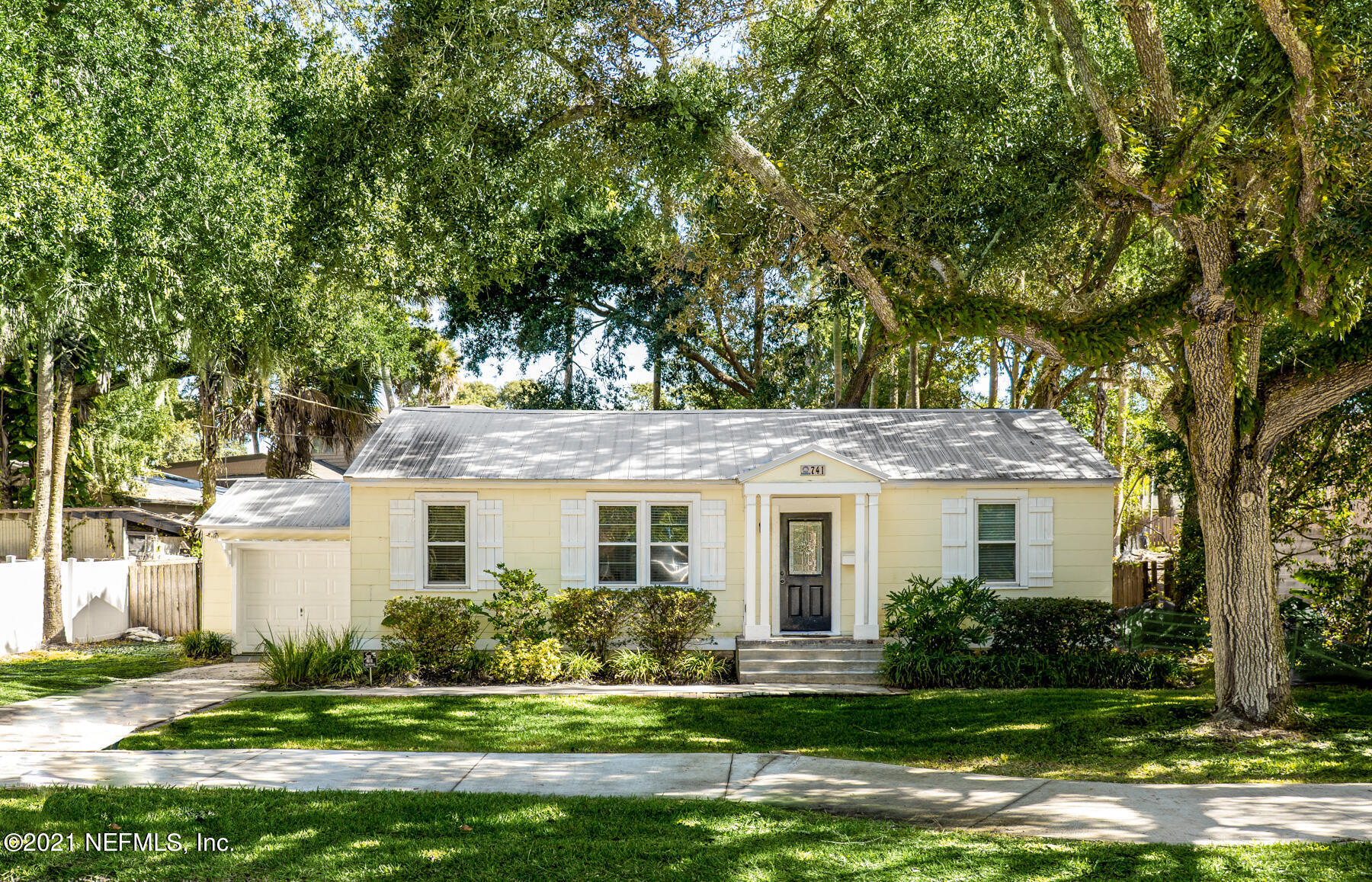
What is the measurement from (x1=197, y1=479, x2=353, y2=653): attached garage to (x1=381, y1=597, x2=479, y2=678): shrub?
2348 millimetres

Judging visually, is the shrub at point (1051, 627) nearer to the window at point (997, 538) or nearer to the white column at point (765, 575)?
the window at point (997, 538)

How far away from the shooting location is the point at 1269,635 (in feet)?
31.4

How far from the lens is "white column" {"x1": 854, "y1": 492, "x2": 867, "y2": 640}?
47.8ft

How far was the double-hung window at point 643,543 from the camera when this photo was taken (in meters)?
15.0

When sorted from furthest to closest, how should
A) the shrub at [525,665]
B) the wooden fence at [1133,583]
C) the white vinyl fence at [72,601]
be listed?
the wooden fence at [1133,583] < the white vinyl fence at [72,601] < the shrub at [525,665]

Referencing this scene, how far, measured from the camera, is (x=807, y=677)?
13867 millimetres

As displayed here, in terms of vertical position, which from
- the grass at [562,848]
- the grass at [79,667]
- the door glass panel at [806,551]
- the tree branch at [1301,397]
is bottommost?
the grass at [79,667]

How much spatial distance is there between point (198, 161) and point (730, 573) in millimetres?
8990

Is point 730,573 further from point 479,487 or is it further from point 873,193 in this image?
point 873,193

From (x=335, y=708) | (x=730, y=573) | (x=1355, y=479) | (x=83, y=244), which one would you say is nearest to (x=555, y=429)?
(x=730, y=573)

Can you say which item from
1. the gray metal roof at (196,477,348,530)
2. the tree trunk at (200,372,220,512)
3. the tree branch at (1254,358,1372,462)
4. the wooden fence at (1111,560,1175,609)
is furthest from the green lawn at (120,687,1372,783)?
the tree trunk at (200,372,220,512)

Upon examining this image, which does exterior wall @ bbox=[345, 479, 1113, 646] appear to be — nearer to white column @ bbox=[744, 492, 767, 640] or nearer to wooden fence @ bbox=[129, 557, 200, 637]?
white column @ bbox=[744, 492, 767, 640]

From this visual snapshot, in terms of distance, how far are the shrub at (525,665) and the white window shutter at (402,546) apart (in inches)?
79.5

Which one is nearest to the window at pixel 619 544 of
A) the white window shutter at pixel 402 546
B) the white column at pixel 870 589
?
the white window shutter at pixel 402 546
